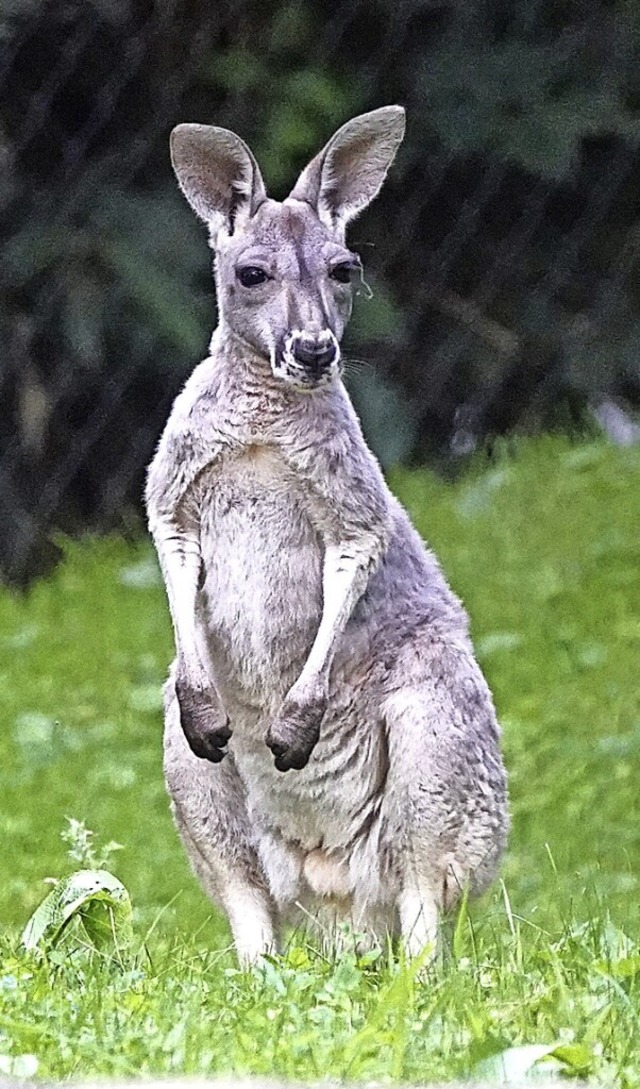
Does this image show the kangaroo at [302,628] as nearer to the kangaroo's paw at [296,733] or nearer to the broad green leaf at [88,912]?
the kangaroo's paw at [296,733]

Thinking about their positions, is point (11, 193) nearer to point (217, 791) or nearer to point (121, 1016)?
point (217, 791)

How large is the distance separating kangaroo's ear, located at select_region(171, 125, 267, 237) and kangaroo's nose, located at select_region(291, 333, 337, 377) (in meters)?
0.40

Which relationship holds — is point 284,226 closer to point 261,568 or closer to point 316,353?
point 316,353

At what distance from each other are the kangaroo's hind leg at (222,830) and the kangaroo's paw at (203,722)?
0.22 metres

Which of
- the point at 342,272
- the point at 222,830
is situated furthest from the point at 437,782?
the point at 342,272

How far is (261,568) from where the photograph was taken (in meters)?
3.63

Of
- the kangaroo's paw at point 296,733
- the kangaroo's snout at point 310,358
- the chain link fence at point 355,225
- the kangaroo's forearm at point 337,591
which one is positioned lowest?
the kangaroo's paw at point 296,733

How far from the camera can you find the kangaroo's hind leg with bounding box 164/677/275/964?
148 inches

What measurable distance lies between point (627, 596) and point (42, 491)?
7.04ft

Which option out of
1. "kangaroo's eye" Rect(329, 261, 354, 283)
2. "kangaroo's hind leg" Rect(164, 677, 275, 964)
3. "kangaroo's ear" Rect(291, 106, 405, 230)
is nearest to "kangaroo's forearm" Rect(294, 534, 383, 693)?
"kangaroo's hind leg" Rect(164, 677, 275, 964)

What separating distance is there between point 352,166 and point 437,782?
3.36 ft

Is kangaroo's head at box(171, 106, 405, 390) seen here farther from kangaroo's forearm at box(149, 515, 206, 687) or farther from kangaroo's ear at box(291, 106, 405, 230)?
kangaroo's forearm at box(149, 515, 206, 687)

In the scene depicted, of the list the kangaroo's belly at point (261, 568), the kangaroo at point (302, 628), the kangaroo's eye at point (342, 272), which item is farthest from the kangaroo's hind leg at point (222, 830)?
the kangaroo's eye at point (342, 272)

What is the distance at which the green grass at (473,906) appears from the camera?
2.98 meters
